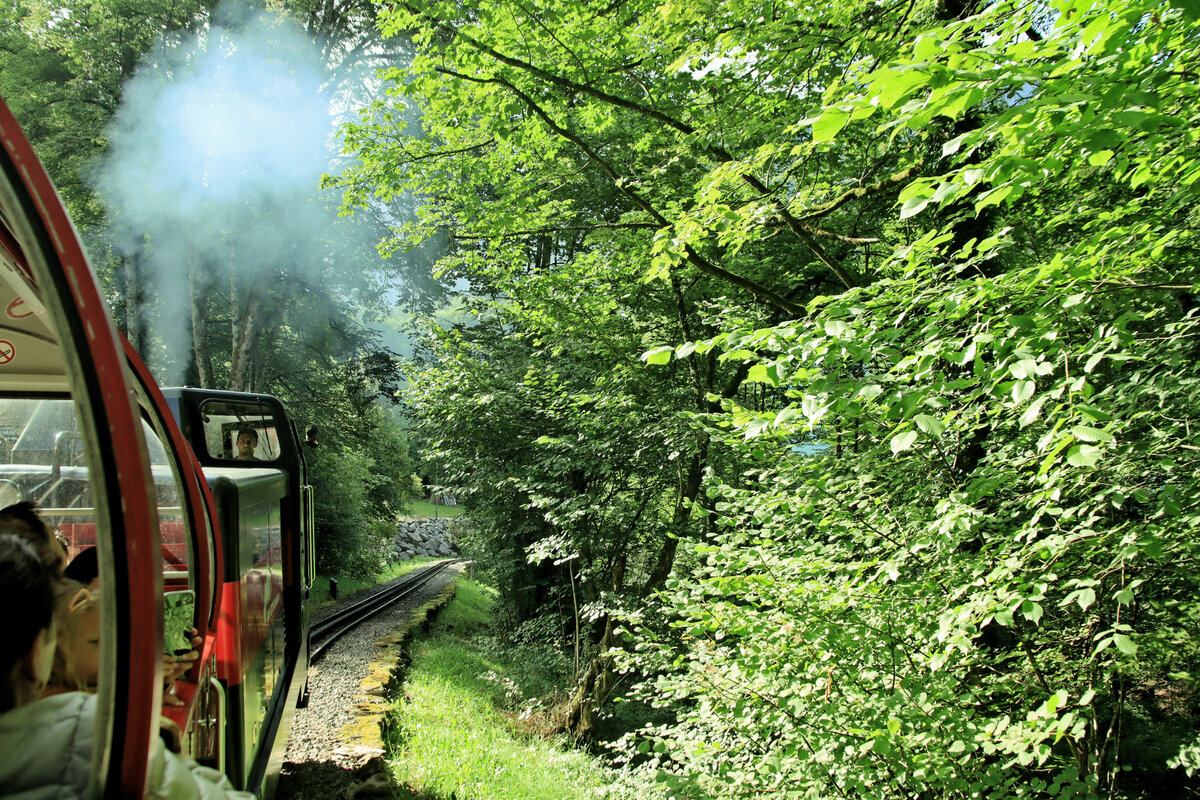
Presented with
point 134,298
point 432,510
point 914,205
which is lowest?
point 432,510

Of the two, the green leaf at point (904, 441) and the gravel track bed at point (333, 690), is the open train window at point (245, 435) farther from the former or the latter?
the green leaf at point (904, 441)

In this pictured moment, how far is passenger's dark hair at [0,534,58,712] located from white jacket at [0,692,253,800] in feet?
0.21

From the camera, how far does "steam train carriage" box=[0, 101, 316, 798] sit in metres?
1.09

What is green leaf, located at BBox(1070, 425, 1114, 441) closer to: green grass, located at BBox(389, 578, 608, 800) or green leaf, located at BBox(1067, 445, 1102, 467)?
green leaf, located at BBox(1067, 445, 1102, 467)

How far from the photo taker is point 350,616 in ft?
49.2

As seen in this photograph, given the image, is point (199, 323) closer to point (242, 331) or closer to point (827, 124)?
point (242, 331)

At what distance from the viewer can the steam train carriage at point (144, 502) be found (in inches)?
42.8

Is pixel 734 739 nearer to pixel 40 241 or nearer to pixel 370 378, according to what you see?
pixel 40 241

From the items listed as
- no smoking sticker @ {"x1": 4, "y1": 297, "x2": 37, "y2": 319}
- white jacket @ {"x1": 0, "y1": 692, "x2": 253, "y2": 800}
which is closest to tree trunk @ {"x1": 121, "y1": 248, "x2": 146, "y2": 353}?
no smoking sticker @ {"x1": 4, "y1": 297, "x2": 37, "y2": 319}

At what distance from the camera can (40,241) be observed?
1072 millimetres

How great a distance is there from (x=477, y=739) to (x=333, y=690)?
248cm

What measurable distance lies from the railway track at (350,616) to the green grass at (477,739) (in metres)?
1.69

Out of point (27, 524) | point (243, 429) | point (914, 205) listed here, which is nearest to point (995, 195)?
point (914, 205)

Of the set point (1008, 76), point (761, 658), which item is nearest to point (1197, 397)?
point (1008, 76)
